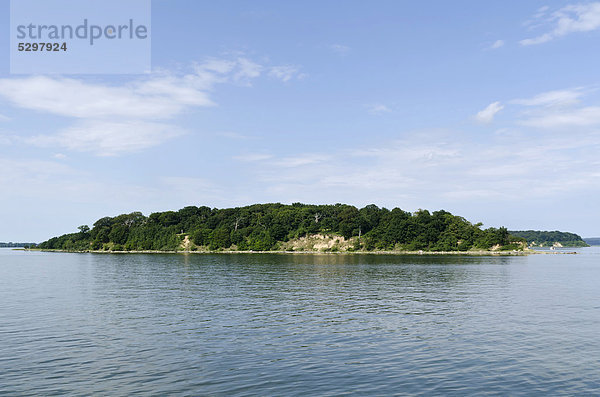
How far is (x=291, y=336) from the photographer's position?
35875mm

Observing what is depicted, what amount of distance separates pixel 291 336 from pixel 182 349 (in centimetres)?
891

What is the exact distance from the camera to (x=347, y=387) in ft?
77.8

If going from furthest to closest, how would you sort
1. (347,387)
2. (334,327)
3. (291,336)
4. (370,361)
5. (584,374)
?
(334,327) → (291,336) → (370,361) → (584,374) → (347,387)

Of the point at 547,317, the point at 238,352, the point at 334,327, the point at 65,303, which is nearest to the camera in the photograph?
the point at 238,352

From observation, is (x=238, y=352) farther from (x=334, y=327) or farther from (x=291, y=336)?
(x=334, y=327)

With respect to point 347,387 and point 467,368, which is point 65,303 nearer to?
point 347,387

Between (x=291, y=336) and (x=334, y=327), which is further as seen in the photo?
(x=334, y=327)

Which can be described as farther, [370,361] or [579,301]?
[579,301]

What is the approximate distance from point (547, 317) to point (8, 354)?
159 feet

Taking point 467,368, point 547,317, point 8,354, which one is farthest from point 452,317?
point 8,354

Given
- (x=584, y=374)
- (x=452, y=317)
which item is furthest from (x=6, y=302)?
(x=584, y=374)

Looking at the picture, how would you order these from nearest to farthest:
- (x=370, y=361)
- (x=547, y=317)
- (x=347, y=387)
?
(x=347, y=387)
(x=370, y=361)
(x=547, y=317)

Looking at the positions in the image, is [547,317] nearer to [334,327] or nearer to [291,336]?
[334,327]

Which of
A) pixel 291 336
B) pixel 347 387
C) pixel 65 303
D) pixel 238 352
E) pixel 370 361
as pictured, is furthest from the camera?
pixel 65 303
